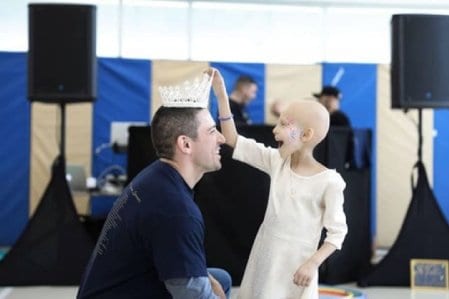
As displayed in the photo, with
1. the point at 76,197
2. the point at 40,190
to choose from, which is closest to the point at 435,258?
the point at 76,197

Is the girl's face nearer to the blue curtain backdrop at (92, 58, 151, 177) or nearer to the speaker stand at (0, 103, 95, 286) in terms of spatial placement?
the speaker stand at (0, 103, 95, 286)

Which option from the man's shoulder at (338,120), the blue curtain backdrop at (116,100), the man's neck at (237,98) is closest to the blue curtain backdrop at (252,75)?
the blue curtain backdrop at (116,100)

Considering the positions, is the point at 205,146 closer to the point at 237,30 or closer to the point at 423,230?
the point at 423,230

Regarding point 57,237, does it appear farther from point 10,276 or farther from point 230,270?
point 230,270

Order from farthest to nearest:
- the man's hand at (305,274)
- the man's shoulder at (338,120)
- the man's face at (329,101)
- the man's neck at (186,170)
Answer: the man's face at (329,101) → the man's shoulder at (338,120) → the man's hand at (305,274) → the man's neck at (186,170)

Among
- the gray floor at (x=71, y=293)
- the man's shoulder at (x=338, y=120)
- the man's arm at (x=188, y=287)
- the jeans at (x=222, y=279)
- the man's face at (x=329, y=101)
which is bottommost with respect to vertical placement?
the gray floor at (x=71, y=293)

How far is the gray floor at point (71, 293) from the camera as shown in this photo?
14.2 ft

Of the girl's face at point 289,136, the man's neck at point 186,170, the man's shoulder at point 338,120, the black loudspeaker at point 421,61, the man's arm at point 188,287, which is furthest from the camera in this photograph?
the man's shoulder at point 338,120

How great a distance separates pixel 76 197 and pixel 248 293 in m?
4.73

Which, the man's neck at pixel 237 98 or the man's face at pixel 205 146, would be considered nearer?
the man's face at pixel 205 146

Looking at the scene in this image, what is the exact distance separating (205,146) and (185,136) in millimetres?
70

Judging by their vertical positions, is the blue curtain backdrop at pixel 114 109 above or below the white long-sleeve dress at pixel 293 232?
above

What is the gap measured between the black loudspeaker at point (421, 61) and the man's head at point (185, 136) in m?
2.93

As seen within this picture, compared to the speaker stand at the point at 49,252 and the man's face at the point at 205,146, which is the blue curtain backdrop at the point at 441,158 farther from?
the man's face at the point at 205,146
